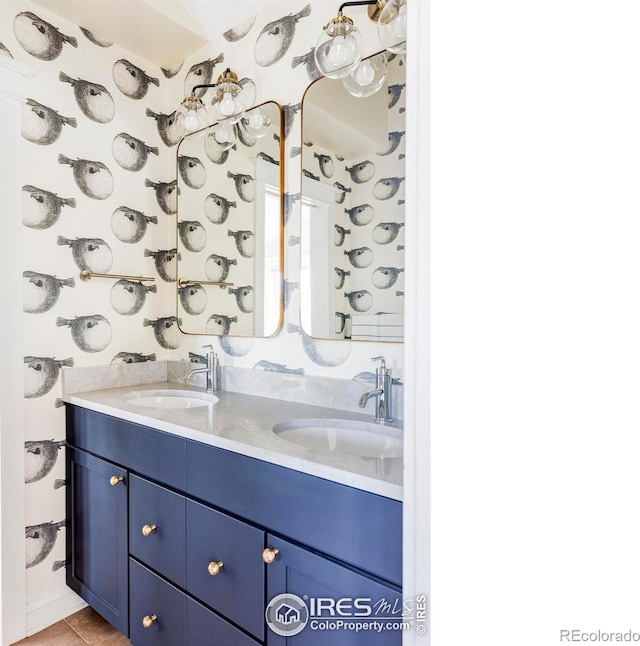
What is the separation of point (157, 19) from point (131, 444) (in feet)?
5.85

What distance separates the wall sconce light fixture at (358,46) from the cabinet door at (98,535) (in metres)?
1.58

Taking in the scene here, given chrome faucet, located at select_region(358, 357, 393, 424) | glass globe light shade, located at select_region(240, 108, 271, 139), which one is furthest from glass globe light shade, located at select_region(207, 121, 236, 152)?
chrome faucet, located at select_region(358, 357, 393, 424)

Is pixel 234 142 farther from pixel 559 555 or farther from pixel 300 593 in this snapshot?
pixel 559 555

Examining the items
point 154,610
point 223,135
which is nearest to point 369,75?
point 223,135

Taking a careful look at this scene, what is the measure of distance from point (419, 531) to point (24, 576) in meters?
1.83

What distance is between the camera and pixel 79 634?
5.41ft

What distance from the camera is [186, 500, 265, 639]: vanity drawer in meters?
1.07

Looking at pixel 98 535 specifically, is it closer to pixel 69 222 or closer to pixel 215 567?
pixel 215 567

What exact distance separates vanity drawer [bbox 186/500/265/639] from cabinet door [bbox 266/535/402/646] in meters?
0.05

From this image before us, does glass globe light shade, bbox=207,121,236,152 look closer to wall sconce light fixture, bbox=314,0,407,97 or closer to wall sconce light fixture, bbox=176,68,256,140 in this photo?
wall sconce light fixture, bbox=176,68,256,140

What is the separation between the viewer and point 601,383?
406mm

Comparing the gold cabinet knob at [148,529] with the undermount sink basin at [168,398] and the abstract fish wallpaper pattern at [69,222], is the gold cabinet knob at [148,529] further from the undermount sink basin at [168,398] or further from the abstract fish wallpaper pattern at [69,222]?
the abstract fish wallpaper pattern at [69,222]

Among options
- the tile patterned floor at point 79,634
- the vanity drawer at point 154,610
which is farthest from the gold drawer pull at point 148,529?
the tile patterned floor at point 79,634

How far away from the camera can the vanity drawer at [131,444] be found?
50.7 inches
